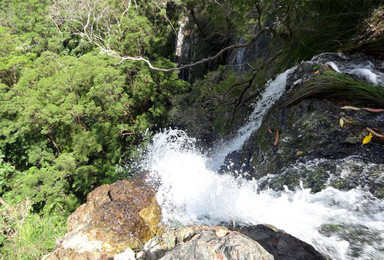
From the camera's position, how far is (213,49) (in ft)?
33.1

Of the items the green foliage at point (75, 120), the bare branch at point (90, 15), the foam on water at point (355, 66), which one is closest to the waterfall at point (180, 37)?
the bare branch at point (90, 15)

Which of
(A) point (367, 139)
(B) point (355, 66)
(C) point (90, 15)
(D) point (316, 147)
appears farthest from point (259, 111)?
(C) point (90, 15)

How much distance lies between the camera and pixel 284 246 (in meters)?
1.49

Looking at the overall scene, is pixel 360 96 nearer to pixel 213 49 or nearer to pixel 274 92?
pixel 274 92

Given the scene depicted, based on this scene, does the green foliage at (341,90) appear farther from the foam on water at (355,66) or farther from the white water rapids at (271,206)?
the white water rapids at (271,206)

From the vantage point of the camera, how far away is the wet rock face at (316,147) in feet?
5.97

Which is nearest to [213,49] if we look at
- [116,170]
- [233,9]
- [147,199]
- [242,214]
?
[233,9]

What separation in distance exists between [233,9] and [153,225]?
15.4 ft

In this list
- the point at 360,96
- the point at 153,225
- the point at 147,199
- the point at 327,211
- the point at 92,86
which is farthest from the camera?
the point at 92,86

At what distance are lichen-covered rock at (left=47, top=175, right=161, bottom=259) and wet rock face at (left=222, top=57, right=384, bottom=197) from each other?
1605mm

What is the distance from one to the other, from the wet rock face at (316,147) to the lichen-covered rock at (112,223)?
1.61 m

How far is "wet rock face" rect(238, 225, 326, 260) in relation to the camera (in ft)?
4.63

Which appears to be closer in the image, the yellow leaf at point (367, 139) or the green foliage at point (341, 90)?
the yellow leaf at point (367, 139)

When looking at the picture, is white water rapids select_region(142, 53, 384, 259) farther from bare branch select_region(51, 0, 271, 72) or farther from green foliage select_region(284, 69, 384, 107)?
bare branch select_region(51, 0, 271, 72)
